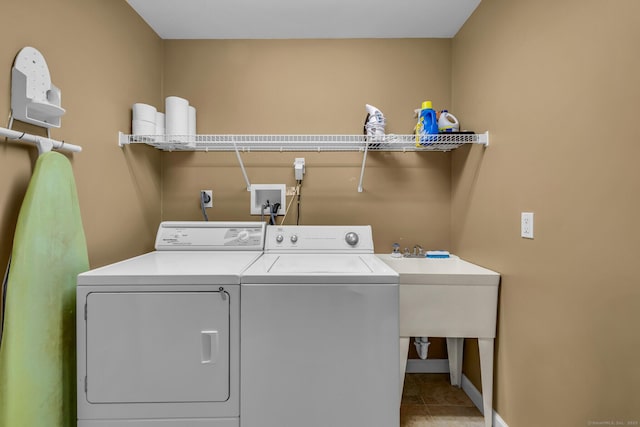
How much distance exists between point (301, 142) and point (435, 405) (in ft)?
6.11

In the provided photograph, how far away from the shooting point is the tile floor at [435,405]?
1.84 m

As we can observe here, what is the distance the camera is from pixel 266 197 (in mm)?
2330

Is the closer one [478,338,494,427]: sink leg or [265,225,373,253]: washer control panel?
[478,338,494,427]: sink leg

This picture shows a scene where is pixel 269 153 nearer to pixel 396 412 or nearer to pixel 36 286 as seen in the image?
pixel 36 286

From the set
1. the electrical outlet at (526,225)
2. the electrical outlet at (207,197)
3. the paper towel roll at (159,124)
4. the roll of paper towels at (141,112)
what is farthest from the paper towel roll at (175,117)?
the electrical outlet at (526,225)

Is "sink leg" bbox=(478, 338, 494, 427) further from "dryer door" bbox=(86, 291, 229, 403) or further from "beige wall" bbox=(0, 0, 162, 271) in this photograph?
"beige wall" bbox=(0, 0, 162, 271)

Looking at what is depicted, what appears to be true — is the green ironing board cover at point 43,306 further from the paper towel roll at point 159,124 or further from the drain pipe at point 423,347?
the drain pipe at point 423,347

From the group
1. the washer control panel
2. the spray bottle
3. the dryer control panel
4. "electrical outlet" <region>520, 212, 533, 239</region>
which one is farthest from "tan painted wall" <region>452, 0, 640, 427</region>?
the dryer control panel

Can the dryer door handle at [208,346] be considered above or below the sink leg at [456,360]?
above

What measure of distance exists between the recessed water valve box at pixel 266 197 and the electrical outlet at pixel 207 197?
306 mm

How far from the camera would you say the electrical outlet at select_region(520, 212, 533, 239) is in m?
1.44

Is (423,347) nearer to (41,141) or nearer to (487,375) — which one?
(487,375)

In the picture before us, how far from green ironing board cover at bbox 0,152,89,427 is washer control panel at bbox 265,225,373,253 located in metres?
1.01

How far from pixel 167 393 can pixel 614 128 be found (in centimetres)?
183
